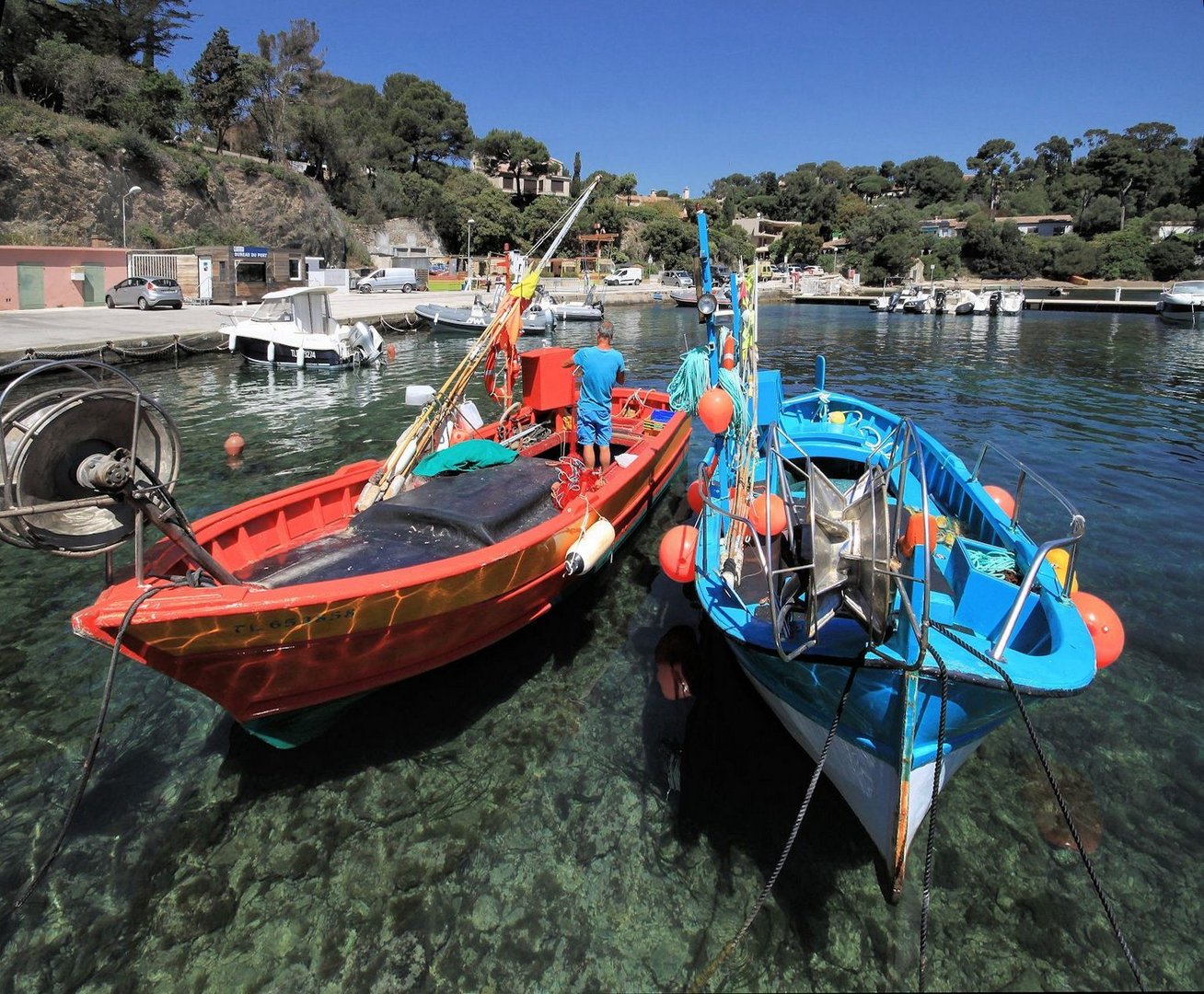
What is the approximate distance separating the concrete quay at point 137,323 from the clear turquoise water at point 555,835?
52.2ft

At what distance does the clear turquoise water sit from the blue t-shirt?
2157 mm

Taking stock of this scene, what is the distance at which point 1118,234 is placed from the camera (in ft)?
266

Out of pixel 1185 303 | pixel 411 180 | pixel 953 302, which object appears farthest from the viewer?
pixel 411 180

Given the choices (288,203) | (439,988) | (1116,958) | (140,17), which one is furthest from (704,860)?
(140,17)

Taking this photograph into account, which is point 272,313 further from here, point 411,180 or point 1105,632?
point 411,180

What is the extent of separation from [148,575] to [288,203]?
5244 cm

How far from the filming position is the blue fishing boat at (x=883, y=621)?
11.5ft

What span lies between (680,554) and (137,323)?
27.2m

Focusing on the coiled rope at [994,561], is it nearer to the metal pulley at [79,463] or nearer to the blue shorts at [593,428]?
the blue shorts at [593,428]

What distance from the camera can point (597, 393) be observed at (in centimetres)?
802

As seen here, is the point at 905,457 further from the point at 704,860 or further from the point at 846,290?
the point at 846,290

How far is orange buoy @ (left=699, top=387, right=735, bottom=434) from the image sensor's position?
5.80 m

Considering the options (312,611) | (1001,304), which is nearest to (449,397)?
(312,611)

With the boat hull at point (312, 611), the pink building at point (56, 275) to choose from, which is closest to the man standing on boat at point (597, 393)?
the boat hull at point (312, 611)
